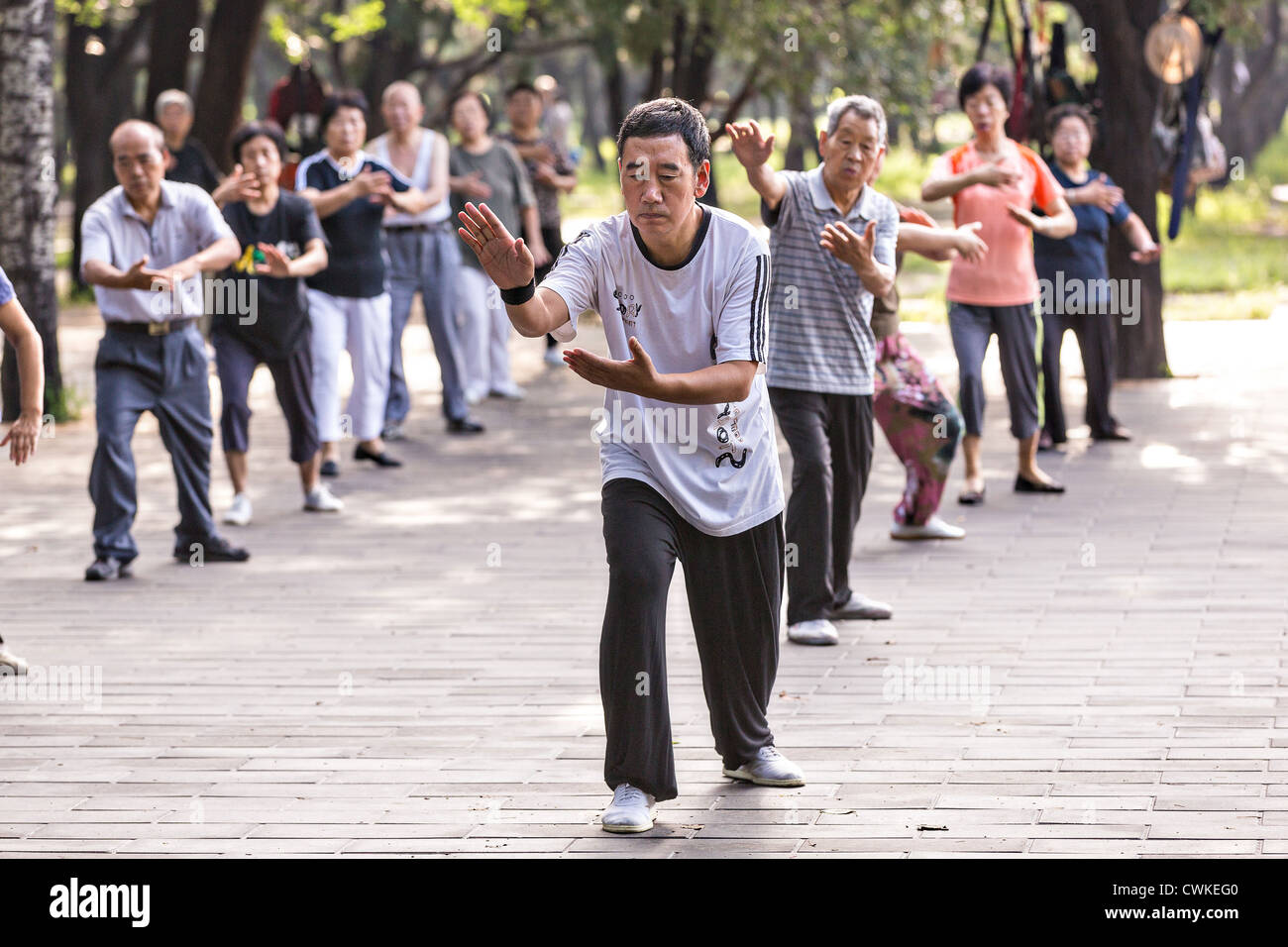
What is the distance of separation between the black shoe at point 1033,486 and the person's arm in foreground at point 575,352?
5.69 metres

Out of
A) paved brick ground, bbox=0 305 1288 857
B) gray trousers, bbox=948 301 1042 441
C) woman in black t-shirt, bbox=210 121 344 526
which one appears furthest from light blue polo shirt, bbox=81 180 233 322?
gray trousers, bbox=948 301 1042 441

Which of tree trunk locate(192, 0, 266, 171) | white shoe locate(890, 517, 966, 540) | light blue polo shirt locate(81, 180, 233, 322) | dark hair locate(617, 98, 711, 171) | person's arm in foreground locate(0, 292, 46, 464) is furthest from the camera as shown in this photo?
tree trunk locate(192, 0, 266, 171)

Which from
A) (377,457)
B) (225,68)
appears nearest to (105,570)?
(377,457)

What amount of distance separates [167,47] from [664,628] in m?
15.6

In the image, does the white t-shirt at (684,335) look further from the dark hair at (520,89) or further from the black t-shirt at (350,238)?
the dark hair at (520,89)

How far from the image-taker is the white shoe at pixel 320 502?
1000 centimetres

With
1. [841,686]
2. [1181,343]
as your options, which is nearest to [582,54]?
[1181,343]

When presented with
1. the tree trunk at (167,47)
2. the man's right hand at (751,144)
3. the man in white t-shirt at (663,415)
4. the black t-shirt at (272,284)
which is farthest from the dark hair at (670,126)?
the tree trunk at (167,47)

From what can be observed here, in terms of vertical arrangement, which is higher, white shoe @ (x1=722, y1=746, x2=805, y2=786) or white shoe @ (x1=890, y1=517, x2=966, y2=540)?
white shoe @ (x1=722, y1=746, x2=805, y2=786)

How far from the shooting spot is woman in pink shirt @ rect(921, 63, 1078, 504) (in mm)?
9500

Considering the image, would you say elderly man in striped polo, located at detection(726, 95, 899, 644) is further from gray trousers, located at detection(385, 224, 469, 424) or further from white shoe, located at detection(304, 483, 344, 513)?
gray trousers, located at detection(385, 224, 469, 424)

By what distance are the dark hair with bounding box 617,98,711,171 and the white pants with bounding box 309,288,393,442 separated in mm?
5387

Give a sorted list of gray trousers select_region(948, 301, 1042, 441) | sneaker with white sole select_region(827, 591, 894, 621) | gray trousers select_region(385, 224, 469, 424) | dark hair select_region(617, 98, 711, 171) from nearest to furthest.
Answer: dark hair select_region(617, 98, 711, 171), sneaker with white sole select_region(827, 591, 894, 621), gray trousers select_region(948, 301, 1042, 441), gray trousers select_region(385, 224, 469, 424)
